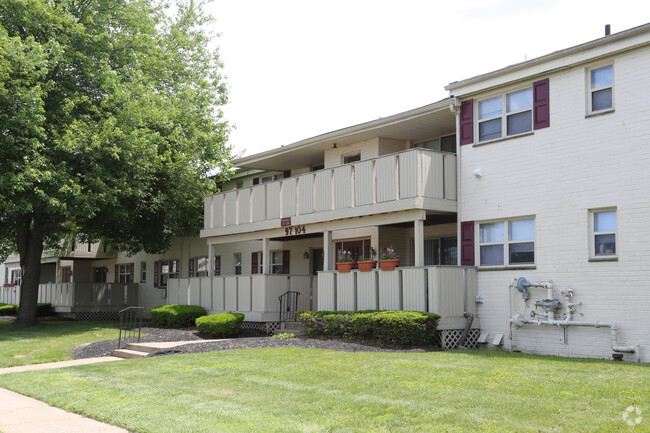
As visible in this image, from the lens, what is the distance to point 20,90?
20344mm

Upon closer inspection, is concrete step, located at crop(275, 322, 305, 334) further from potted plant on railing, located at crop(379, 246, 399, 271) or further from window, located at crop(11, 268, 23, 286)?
window, located at crop(11, 268, 23, 286)

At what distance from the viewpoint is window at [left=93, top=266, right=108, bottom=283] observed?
127ft

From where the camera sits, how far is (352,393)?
9.54 m

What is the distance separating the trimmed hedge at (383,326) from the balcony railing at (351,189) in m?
2.97

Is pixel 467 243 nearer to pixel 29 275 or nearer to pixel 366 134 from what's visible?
pixel 366 134

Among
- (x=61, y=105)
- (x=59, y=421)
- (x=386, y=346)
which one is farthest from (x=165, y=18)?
(x=59, y=421)

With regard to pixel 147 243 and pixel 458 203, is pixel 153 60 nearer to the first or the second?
pixel 147 243

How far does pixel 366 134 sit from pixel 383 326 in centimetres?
703

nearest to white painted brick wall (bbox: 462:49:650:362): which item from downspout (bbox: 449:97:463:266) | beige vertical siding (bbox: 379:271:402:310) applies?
downspout (bbox: 449:97:463:266)

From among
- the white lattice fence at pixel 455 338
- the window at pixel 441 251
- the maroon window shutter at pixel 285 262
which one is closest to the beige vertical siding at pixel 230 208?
the maroon window shutter at pixel 285 262

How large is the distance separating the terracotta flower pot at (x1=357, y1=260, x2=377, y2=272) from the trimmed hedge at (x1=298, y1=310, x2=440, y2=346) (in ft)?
4.44

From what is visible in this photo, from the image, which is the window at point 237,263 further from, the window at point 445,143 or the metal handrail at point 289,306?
the window at point 445,143

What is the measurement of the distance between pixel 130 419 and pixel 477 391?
4.65 meters

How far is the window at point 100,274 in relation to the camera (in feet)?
127
